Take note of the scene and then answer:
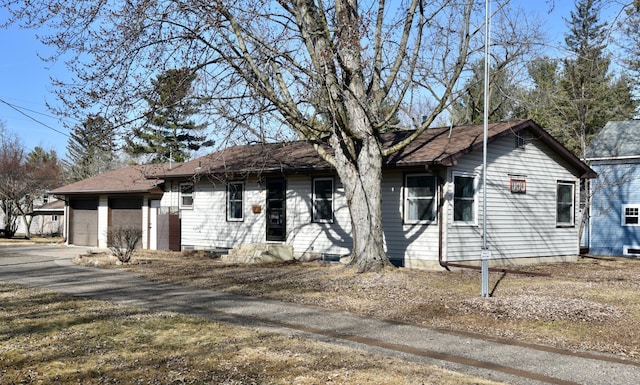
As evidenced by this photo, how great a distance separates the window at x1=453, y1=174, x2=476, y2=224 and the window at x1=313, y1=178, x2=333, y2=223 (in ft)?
12.9

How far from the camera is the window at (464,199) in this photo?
1686cm

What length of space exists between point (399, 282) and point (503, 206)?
6568 mm

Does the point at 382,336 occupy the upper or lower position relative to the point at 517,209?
lower

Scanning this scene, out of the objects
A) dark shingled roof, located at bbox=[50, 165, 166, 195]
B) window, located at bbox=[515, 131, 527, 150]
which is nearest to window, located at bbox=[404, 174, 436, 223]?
window, located at bbox=[515, 131, 527, 150]

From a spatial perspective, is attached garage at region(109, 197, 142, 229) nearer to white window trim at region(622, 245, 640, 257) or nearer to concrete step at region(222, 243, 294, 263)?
concrete step at region(222, 243, 294, 263)

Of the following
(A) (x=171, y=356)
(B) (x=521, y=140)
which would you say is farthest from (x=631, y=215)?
(A) (x=171, y=356)

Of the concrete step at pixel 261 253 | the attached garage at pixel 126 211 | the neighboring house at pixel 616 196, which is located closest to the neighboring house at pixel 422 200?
the concrete step at pixel 261 253

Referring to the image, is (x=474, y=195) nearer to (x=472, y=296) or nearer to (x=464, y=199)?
(x=464, y=199)

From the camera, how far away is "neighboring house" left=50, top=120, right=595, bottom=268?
1672 centimetres

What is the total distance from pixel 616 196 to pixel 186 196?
18026mm

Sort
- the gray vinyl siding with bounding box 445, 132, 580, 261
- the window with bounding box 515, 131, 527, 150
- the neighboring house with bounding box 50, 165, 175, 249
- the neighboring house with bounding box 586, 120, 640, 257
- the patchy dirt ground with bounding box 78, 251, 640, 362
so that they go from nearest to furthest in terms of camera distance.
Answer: the patchy dirt ground with bounding box 78, 251, 640, 362 < the gray vinyl siding with bounding box 445, 132, 580, 261 < the window with bounding box 515, 131, 527, 150 < the neighboring house with bounding box 50, 165, 175, 249 < the neighboring house with bounding box 586, 120, 640, 257

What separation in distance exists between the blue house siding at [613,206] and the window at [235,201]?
1496cm

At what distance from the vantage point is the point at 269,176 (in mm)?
20625

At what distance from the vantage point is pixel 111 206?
2733 cm
